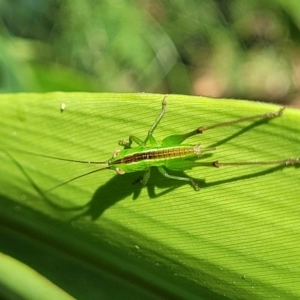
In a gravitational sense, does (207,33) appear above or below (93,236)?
above

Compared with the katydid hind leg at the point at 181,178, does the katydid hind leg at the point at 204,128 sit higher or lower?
higher

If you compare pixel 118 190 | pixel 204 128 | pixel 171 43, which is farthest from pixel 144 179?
pixel 171 43

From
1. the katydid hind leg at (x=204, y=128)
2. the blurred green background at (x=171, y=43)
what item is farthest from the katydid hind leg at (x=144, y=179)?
the blurred green background at (x=171, y=43)

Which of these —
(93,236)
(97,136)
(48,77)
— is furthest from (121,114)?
(48,77)

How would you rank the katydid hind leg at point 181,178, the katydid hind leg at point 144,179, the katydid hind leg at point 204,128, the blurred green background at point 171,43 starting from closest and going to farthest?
the katydid hind leg at point 204,128 < the katydid hind leg at point 181,178 < the katydid hind leg at point 144,179 < the blurred green background at point 171,43

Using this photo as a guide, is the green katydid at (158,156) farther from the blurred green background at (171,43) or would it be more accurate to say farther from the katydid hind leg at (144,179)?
the blurred green background at (171,43)

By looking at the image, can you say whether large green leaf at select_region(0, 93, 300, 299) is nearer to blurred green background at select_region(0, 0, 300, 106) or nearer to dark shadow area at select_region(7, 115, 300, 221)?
dark shadow area at select_region(7, 115, 300, 221)

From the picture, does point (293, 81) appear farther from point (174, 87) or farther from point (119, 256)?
point (119, 256)
